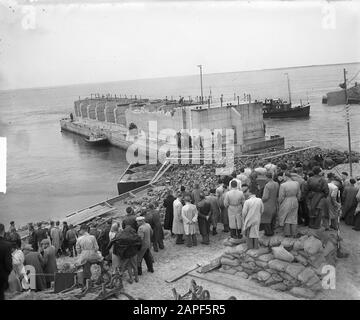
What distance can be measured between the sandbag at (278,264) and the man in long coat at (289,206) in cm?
82

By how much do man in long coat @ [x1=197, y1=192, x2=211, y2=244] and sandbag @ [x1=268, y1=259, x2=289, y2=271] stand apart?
208 centimetres

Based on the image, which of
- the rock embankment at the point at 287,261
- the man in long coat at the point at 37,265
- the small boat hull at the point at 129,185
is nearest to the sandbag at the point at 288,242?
the rock embankment at the point at 287,261

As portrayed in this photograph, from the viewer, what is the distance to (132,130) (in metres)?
41.2

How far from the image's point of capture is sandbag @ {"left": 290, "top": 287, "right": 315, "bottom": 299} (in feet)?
21.1

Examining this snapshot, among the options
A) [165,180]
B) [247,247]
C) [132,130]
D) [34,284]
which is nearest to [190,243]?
[247,247]

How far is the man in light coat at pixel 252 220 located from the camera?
7.34m

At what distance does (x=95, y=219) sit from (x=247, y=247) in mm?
8967

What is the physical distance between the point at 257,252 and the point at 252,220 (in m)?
0.55

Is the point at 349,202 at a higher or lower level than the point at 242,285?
higher

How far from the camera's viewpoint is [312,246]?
22.8 feet

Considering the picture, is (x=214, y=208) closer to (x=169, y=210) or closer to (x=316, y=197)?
(x=169, y=210)

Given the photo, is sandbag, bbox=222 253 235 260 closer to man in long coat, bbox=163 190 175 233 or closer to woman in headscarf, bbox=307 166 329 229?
woman in headscarf, bbox=307 166 329 229

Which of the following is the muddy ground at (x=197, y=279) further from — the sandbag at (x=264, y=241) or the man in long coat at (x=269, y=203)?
the man in long coat at (x=269, y=203)

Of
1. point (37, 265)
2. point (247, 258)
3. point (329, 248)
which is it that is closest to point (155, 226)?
point (247, 258)
